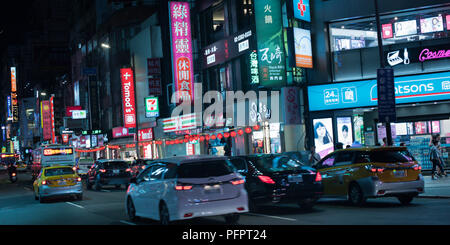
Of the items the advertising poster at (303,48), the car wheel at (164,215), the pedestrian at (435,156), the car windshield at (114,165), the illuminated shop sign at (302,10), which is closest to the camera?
the car wheel at (164,215)

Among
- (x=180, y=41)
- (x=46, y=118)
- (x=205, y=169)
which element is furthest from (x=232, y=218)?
(x=46, y=118)

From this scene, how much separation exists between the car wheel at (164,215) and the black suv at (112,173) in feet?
56.0

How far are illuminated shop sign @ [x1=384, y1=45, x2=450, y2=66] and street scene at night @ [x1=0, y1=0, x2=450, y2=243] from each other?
0.17 ft

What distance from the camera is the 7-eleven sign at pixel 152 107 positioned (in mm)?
49594

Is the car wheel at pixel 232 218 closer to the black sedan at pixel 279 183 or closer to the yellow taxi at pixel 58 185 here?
the black sedan at pixel 279 183

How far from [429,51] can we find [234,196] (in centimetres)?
1786

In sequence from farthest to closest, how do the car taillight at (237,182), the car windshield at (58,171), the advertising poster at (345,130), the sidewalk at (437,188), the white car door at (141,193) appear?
the advertising poster at (345,130), the car windshield at (58,171), the sidewalk at (437,188), the white car door at (141,193), the car taillight at (237,182)

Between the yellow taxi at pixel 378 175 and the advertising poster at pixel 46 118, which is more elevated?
the advertising poster at pixel 46 118

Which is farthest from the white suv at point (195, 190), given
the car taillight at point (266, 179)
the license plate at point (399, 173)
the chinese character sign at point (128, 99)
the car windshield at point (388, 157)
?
the chinese character sign at point (128, 99)

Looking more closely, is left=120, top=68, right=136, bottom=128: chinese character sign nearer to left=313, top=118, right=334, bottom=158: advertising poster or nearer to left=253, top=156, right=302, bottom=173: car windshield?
left=313, top=118, right=334, bottom=158: advertising poster

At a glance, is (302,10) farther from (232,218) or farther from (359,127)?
(232,218)

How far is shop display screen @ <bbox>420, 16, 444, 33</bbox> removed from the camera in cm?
2780

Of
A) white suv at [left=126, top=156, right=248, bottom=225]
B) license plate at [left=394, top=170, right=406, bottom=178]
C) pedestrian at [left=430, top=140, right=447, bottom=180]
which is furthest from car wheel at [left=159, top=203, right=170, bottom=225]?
pedestrian at [left=430, top=140, right=447, bottom=180]
